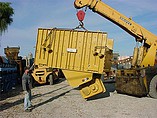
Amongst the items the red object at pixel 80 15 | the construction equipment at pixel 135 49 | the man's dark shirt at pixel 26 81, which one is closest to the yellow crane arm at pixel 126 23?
the construction equipment at pixel 135 49

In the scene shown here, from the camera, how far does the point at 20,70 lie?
813 inches

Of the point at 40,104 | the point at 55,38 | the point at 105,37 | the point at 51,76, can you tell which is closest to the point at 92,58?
the point at 105,37

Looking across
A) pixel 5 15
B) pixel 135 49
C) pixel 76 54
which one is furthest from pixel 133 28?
pixel 5 15

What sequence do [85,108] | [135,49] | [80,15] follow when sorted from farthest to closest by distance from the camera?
[135,49] < [80,15] < [85,108]

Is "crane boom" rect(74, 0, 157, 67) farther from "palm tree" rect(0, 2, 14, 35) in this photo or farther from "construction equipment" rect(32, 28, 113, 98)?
"palm tree" rect(0, 2, 14, 35)

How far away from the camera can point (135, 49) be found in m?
13.7

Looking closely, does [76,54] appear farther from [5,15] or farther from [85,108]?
[5,15]

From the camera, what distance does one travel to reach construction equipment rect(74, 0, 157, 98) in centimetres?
1236

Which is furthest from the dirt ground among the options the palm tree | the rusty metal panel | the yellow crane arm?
the palm tree

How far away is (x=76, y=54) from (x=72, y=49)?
29 cm

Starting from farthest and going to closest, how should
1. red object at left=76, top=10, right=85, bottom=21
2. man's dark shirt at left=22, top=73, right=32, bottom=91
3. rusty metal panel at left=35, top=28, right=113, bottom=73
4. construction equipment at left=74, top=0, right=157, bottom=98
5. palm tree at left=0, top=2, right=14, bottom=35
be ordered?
1. palm tree at left=0, top=2, right=14, bottom=35
2. construction equipment at left=74, top=0, right=157, bottom=98
3. red object at left=76, top=10, right=85, bottom=21
4. rusty metal panel at left=35, top=28, right=113, bottom=73
5. man's dark shirt at left=22, top=73, right=32, bottom=91

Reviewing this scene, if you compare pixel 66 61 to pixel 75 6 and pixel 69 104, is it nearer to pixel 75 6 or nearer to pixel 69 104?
pixel 69 104

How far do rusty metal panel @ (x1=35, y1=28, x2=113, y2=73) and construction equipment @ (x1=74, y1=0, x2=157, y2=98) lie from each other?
1876 mm

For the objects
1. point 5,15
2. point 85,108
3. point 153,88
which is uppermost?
point 5,15
